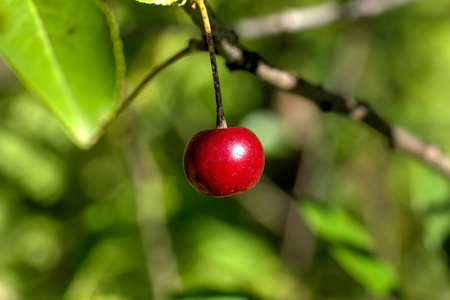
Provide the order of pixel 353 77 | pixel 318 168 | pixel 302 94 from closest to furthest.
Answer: pixel 302 94, pixel 318 168, pixel 353 77

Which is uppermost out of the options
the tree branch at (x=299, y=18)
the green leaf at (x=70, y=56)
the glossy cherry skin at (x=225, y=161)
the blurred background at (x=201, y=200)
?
the green leaf at (x=70, y=56)

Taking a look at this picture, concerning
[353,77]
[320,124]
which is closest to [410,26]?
[353,77]

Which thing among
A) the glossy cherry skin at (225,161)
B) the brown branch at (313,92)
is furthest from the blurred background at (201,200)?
the glossy cherry skin at (225,161)

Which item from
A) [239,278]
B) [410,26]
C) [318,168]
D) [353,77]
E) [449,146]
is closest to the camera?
[239,278]

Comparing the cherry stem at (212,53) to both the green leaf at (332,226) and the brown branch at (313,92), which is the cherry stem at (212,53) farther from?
the green leaf at (332,226)

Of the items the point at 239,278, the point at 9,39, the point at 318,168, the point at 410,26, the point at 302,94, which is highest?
the point at 9,39

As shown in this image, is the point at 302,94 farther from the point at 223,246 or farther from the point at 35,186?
the point at 35,186

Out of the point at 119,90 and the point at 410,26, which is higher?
the point at 119,90
